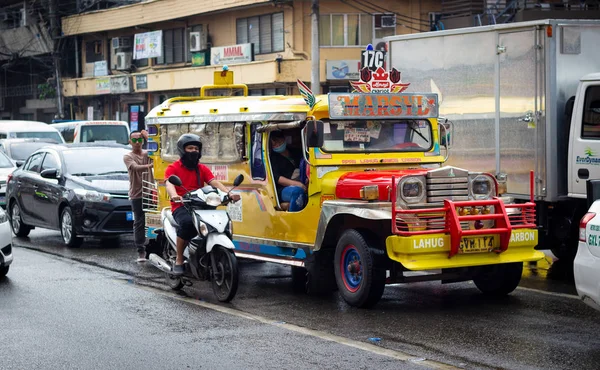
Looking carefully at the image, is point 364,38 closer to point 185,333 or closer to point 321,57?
point 321,57

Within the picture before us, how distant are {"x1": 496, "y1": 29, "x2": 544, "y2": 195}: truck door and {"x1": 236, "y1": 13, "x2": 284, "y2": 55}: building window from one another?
25834mm

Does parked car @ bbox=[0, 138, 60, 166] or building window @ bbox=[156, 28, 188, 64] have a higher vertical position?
building window @ bbox=[156, 28, 188, 64]

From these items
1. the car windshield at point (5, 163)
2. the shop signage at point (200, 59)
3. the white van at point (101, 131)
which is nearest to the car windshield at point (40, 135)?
the white van at point (101, 131)

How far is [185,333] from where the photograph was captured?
28.1 ft

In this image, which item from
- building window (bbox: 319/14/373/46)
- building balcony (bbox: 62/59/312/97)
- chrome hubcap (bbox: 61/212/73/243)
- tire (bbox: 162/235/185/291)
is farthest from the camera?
building window (bbox: 319/14/373/46)

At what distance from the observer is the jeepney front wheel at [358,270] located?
30.9ft

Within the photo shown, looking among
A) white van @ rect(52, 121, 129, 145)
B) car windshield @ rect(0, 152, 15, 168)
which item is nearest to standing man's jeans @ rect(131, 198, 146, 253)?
car windshield @ rect(0, 152, 15, 168)

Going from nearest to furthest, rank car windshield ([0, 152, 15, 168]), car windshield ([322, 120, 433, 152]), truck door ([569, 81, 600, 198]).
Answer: car windshield ([322, 120, 433, 152]) → truck door ([569, 81, 600, 198]) → car windshield ([0, 152, 15, 168])

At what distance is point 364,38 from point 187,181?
1095 inches

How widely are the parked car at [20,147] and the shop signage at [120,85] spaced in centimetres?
2230

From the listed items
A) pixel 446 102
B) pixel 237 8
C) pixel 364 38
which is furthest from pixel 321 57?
pixel 446 102

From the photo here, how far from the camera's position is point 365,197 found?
9.57 metres

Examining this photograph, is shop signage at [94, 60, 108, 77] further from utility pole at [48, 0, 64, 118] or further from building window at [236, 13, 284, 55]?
building window at [236, 13, 284, 55]

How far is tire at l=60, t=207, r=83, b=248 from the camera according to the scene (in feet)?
51.0
